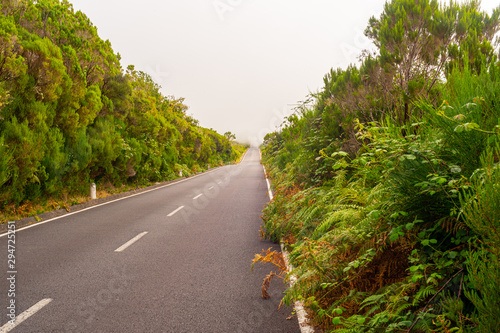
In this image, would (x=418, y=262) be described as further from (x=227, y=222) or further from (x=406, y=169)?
(x=227, y=222)

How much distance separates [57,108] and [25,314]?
9085 mm

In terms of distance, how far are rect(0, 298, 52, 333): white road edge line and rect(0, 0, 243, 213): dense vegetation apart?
5.78 metres

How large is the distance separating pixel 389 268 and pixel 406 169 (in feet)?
3.31

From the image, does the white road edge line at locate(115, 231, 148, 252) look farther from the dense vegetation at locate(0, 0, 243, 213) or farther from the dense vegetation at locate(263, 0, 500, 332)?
the dense vegetation at locate(0, 0, 243, 213)

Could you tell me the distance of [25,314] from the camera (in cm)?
357

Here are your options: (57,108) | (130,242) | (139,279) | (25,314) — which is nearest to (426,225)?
(139,279)

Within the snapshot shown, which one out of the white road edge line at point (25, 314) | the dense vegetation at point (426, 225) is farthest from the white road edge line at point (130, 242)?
the dense vegetation at point (426, 225)

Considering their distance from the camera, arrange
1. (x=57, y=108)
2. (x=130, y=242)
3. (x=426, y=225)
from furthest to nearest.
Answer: (x=57, y=108) → (x=130, y=242) → (x=426, y=225)

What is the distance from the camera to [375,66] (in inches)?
280

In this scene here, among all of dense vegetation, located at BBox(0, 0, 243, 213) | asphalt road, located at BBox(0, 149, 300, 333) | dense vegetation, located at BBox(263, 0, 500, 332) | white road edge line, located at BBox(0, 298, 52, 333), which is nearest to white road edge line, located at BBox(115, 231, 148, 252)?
asphalt road, located at BBox(0, 149, 300, 333)

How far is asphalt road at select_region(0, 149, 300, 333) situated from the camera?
3.49m

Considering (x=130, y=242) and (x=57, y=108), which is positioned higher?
(x=57, y=108)

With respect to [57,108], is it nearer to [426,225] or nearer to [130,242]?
[130,242]

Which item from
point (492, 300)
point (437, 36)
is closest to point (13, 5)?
point (437, 36)
